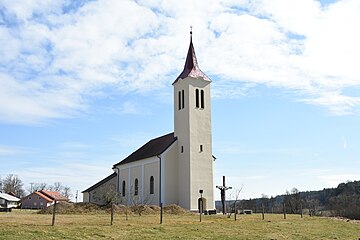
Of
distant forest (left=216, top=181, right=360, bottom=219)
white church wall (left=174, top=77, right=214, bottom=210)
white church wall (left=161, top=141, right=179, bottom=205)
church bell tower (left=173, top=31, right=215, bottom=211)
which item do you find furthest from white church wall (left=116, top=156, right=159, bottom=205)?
distant forest (left=216, top=181, right=360, bottom=219)

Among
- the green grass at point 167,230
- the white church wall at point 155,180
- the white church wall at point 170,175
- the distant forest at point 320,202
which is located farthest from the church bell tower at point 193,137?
the green grass at point 167,230

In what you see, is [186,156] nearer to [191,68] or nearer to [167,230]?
[191,68]

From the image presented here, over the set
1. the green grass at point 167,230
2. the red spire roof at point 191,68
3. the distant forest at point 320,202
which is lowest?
the green grass at point 167,230

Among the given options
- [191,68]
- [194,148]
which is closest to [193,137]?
[194,148]

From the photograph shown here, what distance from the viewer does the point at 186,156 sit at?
146 feet

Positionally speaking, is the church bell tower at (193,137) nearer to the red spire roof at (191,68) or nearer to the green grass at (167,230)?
the red spire roof at (191,68)

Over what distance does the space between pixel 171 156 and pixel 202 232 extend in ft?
71.3

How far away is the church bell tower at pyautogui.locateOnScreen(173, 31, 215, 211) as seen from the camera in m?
44.0

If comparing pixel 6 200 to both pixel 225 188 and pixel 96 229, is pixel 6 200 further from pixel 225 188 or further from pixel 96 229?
pixel 96 229

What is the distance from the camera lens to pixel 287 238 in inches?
987

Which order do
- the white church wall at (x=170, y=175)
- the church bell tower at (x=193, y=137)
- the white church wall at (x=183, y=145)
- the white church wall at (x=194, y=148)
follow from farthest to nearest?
the white church wall at (x=170, y=175)
the white church wall at (x=183, y=145)
the church bell tower at (x=193, y=137)
the white church wall at (x=194, y=148)

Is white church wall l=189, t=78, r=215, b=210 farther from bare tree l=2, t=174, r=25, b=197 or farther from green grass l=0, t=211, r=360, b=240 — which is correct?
bare tree l=2, t=174, r=25, b=197

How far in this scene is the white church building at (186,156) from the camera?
4419 cm

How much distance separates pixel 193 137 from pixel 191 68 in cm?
790
